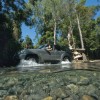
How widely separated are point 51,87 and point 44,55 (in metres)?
13.1

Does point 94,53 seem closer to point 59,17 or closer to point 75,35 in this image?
point 75,35

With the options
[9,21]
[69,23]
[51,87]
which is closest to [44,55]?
[9,21]

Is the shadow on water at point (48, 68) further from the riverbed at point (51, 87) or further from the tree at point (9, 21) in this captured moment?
the tree at point (9, 21)

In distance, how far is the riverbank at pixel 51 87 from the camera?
7082 mm

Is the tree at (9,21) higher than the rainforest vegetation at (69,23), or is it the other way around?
the rainforest vegetation at (69,23)

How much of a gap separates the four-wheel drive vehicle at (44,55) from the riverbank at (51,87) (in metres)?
10.8

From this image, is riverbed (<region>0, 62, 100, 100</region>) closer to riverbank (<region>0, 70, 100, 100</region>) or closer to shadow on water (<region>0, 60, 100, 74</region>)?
riverbank (<region>0, 70, 100, 100</region>)

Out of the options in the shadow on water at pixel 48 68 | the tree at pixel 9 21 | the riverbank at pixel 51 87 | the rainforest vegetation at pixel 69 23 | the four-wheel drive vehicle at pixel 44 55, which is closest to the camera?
the riverbank at pixel 51 87

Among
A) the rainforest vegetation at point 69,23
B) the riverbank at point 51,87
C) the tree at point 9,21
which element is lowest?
the riverbank at point 51,87

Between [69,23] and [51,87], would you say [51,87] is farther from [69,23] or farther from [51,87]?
[69,23]

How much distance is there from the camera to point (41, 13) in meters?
53.5

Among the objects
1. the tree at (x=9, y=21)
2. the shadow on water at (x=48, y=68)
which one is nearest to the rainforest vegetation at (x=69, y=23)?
the tree at (x=9, y=21)

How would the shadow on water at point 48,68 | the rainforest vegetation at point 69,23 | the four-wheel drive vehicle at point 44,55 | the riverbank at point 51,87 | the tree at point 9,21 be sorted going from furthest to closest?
the rainforest vegetation at point 69,23
the tree at point 9,21
the four-wheel drive vehicle at point 44,55
the shadow on water at point 48,68
the riverbank at point 51,87

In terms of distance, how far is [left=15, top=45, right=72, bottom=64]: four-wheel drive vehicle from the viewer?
1959 centimetres
